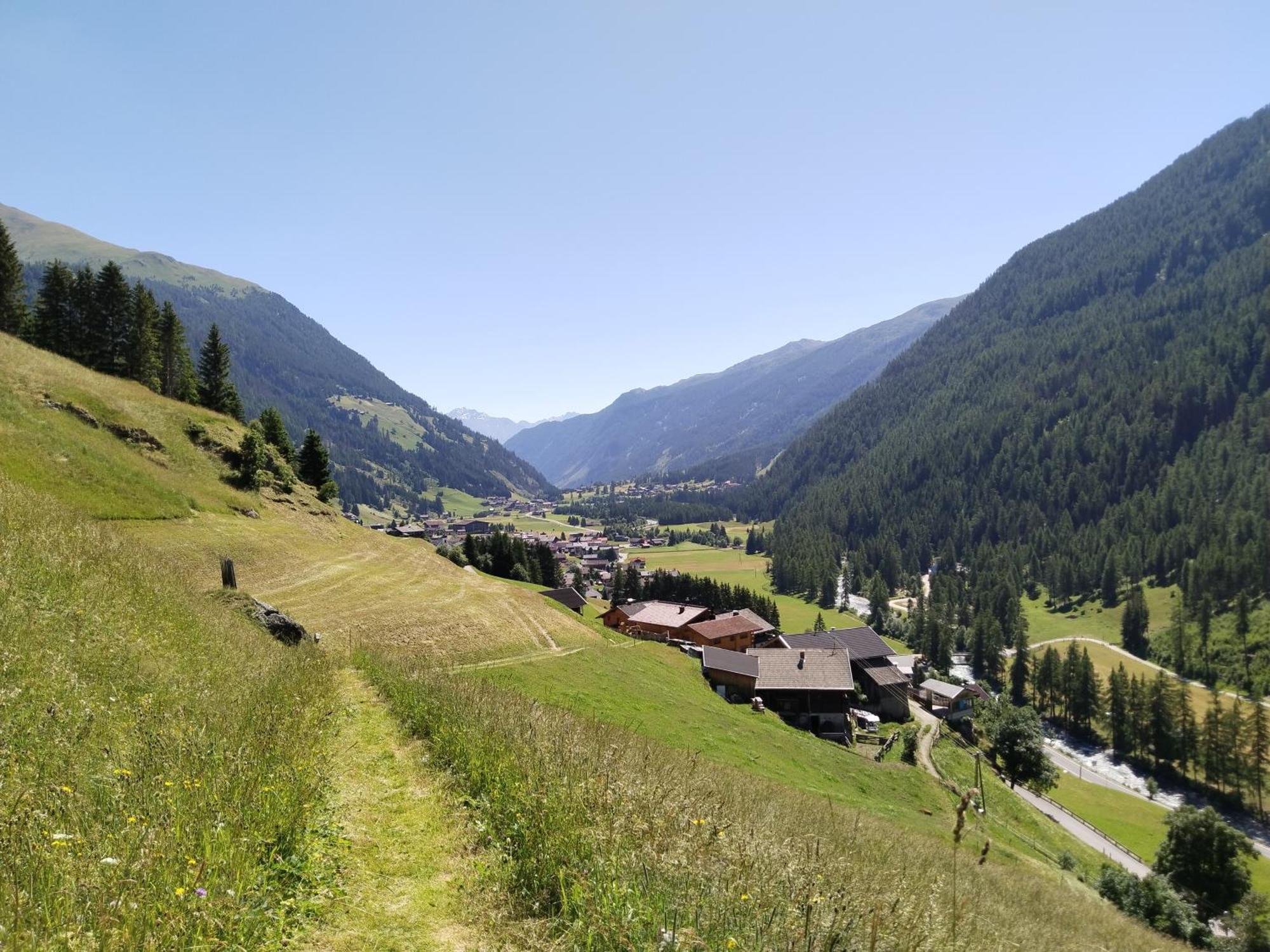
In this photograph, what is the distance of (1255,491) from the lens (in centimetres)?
14912

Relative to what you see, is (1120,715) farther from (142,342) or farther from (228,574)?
(142,342)

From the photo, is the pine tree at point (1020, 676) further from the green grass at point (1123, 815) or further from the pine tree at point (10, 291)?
the pine tree at point (10, 291)

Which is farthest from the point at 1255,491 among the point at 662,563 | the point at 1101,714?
the point at 662,563

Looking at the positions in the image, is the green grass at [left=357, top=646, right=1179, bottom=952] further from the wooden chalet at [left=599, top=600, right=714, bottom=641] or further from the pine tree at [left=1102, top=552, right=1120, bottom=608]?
the pine tree at [left=1102, top=552, right=1120, bottom=608]

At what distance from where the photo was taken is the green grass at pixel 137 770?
3938mm

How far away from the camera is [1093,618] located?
136 metres

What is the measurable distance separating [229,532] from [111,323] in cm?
4656

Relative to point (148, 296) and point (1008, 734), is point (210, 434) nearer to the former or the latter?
point (148, 296)

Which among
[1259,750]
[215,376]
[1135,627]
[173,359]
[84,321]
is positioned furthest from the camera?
[1135,627]

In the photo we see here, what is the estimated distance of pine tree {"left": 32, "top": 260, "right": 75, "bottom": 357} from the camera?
57406 mm

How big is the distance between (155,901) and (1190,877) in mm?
60879

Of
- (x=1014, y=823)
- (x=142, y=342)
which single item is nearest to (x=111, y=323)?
(x=142, y=342)

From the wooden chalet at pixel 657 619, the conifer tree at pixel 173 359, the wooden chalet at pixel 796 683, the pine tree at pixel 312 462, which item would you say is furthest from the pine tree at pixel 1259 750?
the conifer tree at pixel 173 359

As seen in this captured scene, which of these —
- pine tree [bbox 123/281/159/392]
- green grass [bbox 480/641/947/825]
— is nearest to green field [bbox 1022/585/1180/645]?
green grass [bbox 480/641/947/825]
